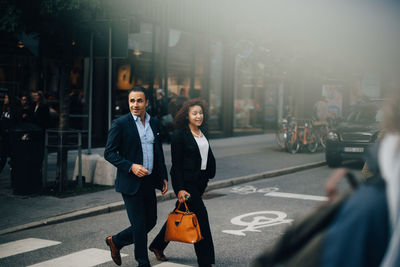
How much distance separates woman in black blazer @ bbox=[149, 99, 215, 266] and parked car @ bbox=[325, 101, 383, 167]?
28.4 ft

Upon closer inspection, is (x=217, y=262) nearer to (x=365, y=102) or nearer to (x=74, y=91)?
(x=365, y=102)

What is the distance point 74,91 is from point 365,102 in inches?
330

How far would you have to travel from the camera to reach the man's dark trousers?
5035 millimetres

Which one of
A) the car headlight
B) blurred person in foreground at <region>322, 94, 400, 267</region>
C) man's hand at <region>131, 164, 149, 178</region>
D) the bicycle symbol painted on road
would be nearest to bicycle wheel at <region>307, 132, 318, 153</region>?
the car headlight

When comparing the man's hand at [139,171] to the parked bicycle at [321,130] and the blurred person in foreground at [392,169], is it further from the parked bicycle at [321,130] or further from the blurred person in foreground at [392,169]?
the parked bicycle at [321,130]

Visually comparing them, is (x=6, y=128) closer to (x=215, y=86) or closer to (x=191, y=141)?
(x=191, y=141)

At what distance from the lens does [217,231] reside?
6922 mm

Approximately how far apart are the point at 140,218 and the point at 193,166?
72 cm

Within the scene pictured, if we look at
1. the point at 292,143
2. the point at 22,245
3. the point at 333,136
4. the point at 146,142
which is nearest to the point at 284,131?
the point at 292,143

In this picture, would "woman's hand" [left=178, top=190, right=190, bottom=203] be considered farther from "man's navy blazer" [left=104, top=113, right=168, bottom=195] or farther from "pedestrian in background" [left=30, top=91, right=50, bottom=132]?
"pedestrian in background" [left=30, top=91, right=50, bottom=132]

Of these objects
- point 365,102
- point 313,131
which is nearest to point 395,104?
point 365,102

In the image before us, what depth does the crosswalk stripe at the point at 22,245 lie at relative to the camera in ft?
19.5

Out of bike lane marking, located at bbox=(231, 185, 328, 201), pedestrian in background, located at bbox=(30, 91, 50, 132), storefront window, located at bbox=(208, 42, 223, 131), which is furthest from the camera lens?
storefront window, located at bbox=(208, 42, 223, 131)

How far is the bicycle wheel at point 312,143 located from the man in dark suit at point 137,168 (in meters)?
12.4
